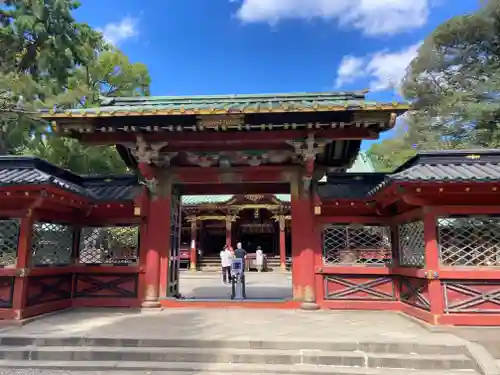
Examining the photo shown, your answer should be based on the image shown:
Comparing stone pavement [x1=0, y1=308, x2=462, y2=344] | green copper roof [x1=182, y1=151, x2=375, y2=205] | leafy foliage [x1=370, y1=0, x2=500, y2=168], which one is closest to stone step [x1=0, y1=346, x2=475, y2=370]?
stone pavement [x1=0, y1=308, x2=462, y2=344]

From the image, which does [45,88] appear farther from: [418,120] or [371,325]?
[418,120]

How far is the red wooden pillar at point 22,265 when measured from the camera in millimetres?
7312

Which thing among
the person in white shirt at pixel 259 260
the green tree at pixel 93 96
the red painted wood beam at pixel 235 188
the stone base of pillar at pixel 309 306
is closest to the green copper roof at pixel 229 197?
the person in white shirt at pixel 259 260

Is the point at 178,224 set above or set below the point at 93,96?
below

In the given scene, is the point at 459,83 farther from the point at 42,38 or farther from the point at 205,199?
→ the point at 42,38

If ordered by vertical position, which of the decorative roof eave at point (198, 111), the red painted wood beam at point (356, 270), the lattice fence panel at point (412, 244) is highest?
the decorative roof eave at point (198, 111)

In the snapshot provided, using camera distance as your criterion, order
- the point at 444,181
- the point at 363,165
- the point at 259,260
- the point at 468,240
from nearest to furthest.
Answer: the point at 444,181
the point at 468,240
the point at 259,260
the point at 363,165

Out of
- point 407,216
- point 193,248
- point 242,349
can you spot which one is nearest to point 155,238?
point 242,349

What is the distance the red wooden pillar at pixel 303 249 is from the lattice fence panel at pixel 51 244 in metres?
5.30

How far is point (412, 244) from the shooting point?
26.3 feet

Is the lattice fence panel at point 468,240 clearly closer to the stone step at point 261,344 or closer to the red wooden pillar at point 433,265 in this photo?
the red wooden pillar at point 433,265

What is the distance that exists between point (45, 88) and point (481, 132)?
19697 mm

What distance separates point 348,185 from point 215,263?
18705 millimetres

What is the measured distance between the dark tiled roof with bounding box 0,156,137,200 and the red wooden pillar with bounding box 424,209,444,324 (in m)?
6.50
